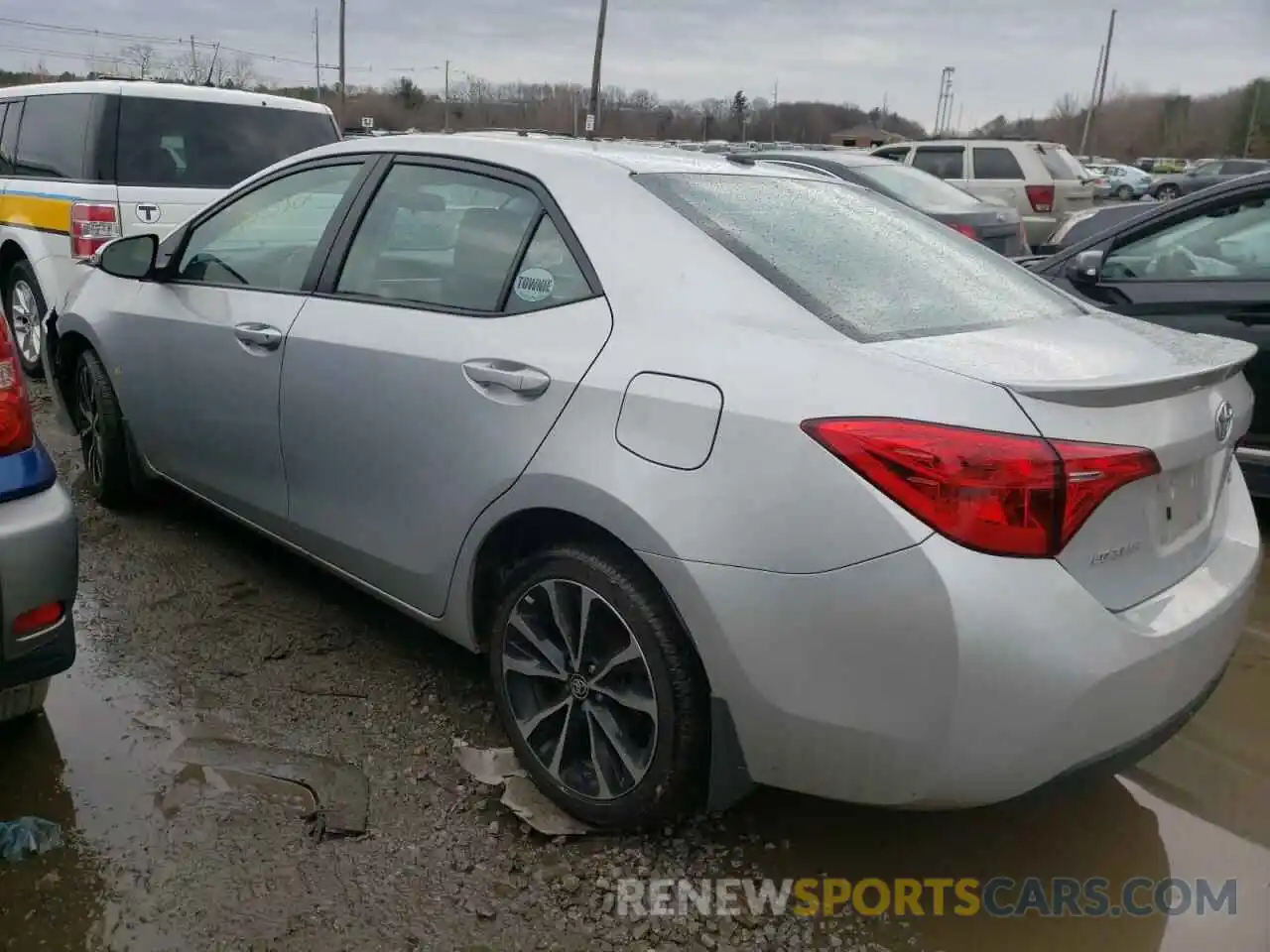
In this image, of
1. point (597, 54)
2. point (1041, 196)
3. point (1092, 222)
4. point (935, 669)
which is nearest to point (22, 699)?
point (935, 669)

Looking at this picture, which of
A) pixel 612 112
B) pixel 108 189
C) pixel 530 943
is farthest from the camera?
pixel 612 112

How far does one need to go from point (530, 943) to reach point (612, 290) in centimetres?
141

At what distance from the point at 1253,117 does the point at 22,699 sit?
229ft

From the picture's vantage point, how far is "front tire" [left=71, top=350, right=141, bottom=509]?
13.7 feet

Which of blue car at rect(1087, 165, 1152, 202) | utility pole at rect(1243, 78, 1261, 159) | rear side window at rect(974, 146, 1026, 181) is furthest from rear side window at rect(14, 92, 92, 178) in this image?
utility pole at rect(1243, 78, 1261, 159)

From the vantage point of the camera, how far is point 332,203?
3.30 metres

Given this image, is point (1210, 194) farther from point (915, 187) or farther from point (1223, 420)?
point (915, 187)

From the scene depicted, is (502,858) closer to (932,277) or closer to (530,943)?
(530,943)

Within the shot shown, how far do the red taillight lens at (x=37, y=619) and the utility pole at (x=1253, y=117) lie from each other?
224 ft

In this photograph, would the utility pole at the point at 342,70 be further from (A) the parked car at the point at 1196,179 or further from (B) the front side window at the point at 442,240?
(B) the front side window at the point at 442,240

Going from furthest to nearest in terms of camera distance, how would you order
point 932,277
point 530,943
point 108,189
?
1. point 108,189
2. point 932,277
3. point 530,943

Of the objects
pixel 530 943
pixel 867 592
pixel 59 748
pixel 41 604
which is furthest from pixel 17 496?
pixel 867 592

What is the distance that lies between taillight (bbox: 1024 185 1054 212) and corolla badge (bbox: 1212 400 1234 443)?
1350cm

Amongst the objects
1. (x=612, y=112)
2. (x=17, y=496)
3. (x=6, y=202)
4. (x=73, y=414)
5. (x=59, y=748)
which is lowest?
(x=59, y=748)
